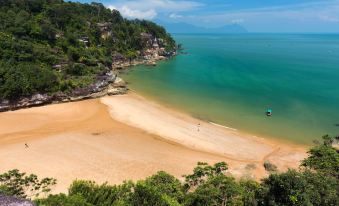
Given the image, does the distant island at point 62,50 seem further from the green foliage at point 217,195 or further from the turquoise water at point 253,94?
the green foliage at point 217,195

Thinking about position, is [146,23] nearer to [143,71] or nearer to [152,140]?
[143,71]

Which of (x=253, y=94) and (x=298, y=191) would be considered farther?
(x=253, y=94)

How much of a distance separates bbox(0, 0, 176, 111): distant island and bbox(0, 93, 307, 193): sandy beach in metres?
4.58

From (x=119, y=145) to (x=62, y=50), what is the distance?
42014 millimetres

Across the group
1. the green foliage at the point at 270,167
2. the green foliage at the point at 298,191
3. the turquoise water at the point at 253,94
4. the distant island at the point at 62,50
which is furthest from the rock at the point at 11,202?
the distant island at the point at 62,50

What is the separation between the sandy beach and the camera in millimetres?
29797

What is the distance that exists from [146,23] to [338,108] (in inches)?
3260

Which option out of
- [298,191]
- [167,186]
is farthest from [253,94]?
[298,191]

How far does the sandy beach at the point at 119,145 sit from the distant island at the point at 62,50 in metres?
4.58

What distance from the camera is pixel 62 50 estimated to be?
69250mm

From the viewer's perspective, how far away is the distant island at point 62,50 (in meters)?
49.9

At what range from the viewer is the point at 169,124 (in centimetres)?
4316

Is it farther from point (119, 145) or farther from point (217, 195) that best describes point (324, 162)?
point (119, 145)

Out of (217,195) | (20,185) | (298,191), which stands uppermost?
(298,191)
